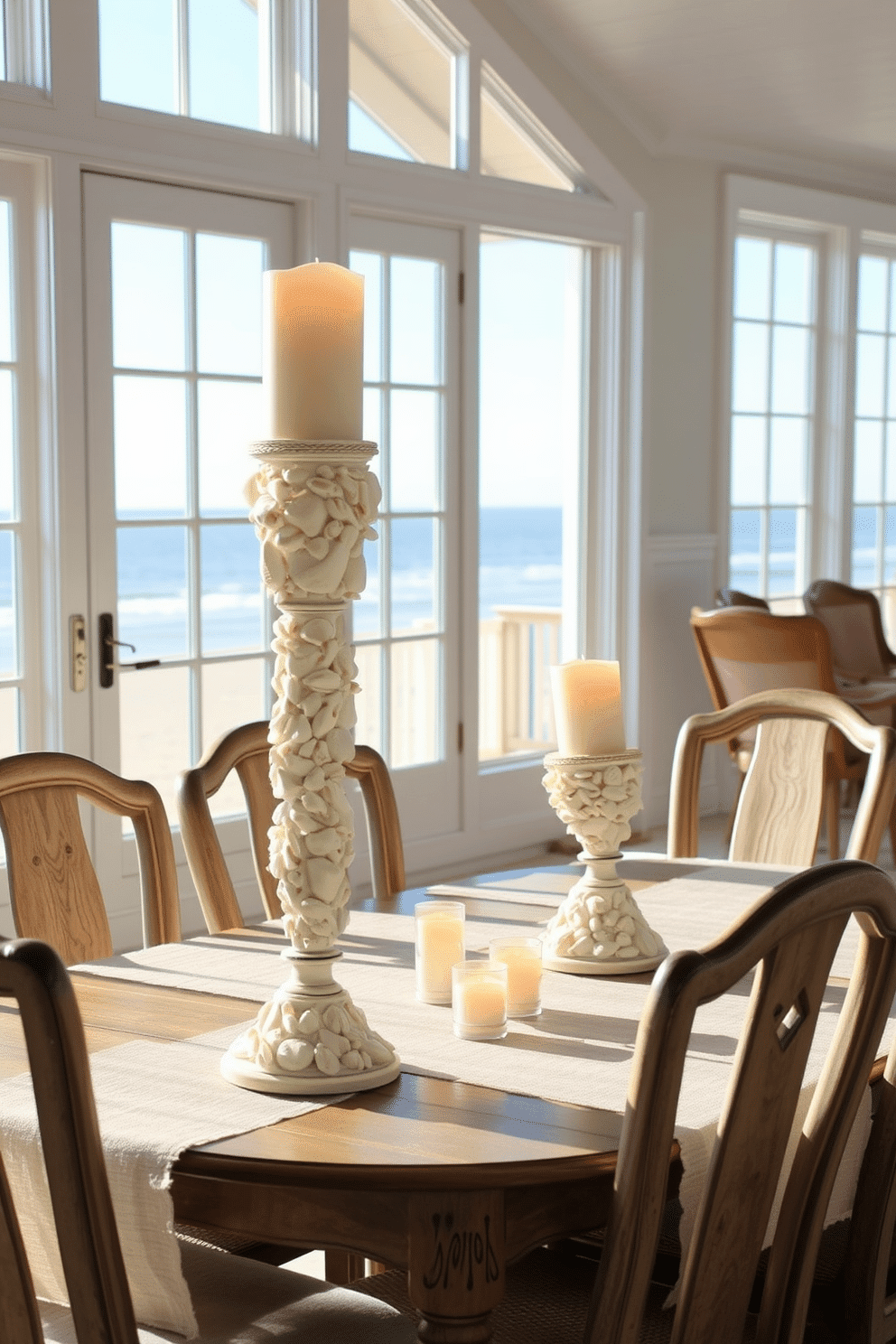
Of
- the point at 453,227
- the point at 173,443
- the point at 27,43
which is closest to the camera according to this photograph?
the point at 27,43

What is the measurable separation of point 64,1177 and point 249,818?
115cm

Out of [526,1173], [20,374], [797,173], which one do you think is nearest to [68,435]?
[20,374]

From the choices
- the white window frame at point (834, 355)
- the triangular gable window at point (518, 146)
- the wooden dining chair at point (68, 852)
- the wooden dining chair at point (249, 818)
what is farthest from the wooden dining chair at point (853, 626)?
the wooden dining chair at point (68, 852)

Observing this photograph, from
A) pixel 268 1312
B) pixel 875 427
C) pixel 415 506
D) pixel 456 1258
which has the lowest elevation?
pixel 268 1312

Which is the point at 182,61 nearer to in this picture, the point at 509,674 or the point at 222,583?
the point at 222,583

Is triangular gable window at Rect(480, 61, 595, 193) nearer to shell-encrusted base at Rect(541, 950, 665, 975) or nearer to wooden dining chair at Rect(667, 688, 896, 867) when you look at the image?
wooden dining chair at Rect(667, 688, 896, 867)

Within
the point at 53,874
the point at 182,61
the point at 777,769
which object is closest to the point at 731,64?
the point at 182,61

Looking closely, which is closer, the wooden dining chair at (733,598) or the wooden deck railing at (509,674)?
the wooden dining chair at (733,598)

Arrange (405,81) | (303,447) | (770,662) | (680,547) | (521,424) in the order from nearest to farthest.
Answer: (303,447)
(405,81)
(770,662)
(680,547)
(521,424)

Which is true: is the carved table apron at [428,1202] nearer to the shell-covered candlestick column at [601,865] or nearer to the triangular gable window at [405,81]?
the shell-covered candlestick column at [601,865]

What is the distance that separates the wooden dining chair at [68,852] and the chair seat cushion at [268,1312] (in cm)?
60

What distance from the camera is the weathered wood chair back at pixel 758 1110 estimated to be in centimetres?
121

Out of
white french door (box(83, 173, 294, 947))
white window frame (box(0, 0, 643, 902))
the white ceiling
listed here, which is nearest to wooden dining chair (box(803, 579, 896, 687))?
white window frame (box(0, 0, 643, 902))

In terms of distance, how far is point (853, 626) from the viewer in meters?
6.43
